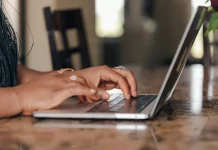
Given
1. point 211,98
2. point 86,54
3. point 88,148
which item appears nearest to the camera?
point 88,148

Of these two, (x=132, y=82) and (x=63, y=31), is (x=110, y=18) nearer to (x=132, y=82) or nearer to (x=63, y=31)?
(x=63, y=31)

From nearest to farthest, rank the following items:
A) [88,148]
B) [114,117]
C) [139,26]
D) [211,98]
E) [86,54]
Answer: [88,148] → [114,117] → [211,98] → [86,54] → [139,26]

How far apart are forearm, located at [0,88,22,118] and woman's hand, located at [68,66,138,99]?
0.22 metres

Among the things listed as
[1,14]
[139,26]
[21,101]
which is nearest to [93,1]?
[139,26]

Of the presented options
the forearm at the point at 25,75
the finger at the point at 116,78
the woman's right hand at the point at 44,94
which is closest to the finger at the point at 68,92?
the woman's right hand at the point at 44,94

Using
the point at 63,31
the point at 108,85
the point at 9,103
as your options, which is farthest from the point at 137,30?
the point at 9,103

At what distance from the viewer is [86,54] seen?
2.44 meters

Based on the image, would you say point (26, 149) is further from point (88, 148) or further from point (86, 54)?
point (86, 54)

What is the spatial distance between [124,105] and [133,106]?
2 cm

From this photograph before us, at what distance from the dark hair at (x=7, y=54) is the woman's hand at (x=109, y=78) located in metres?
0.16

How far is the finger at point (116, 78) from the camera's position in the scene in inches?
44.0

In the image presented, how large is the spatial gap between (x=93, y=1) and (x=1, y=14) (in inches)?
145

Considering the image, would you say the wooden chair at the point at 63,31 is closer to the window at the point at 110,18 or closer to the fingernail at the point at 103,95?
the fingernail at the point at 103,95

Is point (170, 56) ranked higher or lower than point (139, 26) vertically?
lower
